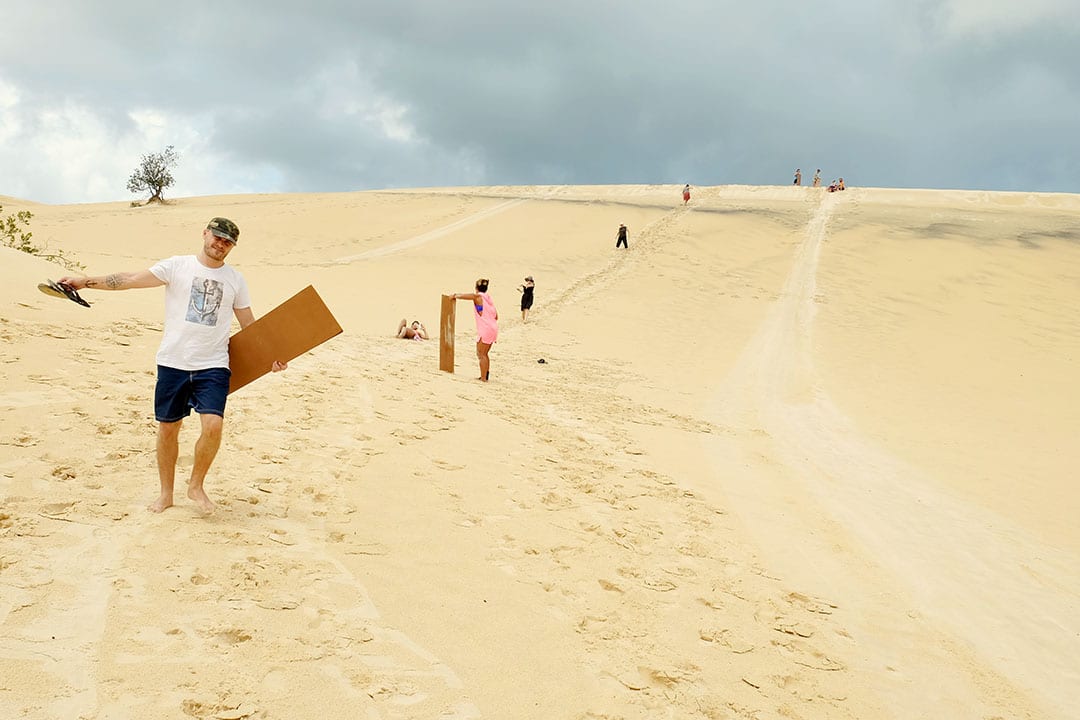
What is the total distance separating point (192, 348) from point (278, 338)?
1.55 ft

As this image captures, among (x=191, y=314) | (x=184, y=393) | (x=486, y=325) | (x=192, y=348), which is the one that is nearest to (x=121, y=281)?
(x=191, y=314)

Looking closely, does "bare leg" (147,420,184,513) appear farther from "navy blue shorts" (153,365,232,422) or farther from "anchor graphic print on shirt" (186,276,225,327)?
"anchor graphic print on shirt" (186,276,225,327)

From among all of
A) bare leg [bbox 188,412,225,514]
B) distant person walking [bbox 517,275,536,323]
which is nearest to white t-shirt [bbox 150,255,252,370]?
bare leg [bbox 188,412,225,514]

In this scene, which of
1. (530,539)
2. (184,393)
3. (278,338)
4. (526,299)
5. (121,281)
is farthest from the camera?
(526,299)

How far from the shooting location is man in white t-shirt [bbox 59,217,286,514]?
3.76 m

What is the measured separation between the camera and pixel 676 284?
22.3 m

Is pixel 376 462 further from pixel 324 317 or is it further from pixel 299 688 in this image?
pixel 299 688

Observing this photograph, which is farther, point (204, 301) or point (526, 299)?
point (526, 299)

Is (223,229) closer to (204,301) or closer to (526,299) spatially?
(204,301)

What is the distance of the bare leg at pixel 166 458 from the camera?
382 cm

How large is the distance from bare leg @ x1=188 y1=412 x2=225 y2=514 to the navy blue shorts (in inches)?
2.2

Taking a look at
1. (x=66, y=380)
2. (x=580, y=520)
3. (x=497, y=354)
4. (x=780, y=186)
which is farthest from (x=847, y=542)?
(x=780, y=186)

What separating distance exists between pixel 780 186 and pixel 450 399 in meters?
42.5

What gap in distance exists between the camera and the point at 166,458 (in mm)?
3824
